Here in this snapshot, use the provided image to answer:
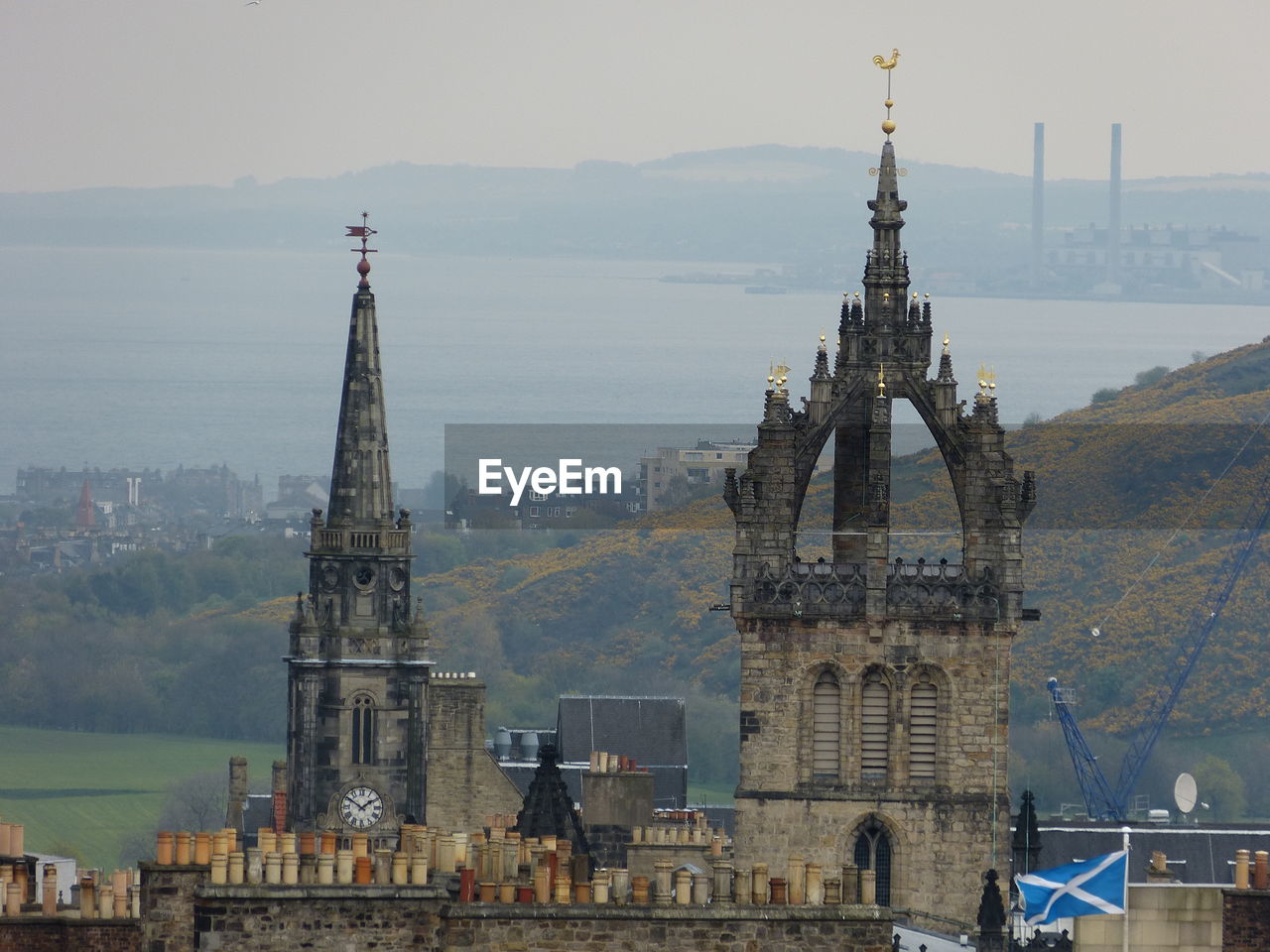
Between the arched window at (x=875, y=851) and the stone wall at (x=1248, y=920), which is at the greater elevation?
the arched window at (x=875, y=851)

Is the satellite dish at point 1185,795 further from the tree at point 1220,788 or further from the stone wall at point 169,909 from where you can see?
the tree at point 1220,788

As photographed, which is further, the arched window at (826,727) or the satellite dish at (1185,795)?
the satellite dish at (1185,795)

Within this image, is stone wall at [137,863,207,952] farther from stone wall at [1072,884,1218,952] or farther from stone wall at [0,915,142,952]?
stone wall at [1072,884,1218,952]

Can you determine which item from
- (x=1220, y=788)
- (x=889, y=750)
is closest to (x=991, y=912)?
(x=889, y=750)

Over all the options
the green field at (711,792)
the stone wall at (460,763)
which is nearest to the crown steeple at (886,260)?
the stone wall at (460,763)

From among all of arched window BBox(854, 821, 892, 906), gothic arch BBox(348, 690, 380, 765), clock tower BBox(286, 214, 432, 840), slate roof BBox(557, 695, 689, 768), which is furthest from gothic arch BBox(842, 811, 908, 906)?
slate roof BBox(557, 695, 689, 768)

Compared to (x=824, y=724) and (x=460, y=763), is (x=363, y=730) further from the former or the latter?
(x=824, y=724)
